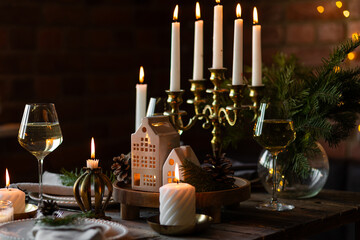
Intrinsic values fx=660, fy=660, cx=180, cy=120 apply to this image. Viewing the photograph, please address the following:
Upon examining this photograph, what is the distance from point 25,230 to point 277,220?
53 centimetres

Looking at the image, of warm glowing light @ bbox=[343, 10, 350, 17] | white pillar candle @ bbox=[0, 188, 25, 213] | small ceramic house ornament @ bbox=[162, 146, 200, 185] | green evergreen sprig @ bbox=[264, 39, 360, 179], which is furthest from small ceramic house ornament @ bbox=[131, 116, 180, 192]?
warm glowing light @ bbox=[343, 10, 350, 17]

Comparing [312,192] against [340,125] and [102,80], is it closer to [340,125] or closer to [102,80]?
[340,125]

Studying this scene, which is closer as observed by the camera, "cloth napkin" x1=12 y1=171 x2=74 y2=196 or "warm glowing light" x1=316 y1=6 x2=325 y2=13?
"cloth napkin" x1=12 y1=171 x2=74 y2=196

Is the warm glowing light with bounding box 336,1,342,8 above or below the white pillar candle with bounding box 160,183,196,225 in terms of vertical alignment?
above

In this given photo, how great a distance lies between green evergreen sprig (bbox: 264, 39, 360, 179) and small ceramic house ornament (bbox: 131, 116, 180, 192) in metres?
0.34

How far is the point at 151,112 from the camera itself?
1.65m

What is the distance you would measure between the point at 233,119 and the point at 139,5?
1.75 meters

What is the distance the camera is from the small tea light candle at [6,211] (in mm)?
1307

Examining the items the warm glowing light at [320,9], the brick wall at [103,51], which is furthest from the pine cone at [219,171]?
the warm glowing light at [320,9]

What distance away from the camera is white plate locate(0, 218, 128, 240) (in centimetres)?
118

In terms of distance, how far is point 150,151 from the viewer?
1411 millimetres

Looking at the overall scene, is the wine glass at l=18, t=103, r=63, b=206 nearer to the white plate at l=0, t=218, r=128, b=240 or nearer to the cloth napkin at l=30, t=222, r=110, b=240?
the white plate at l=0, t=218, r=128, b=240

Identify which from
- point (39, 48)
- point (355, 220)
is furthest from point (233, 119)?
point (39, 48)

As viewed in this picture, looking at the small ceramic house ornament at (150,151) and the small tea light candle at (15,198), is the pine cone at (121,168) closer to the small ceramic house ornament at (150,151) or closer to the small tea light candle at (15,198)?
the small ceramic house ornament at (150,151)
